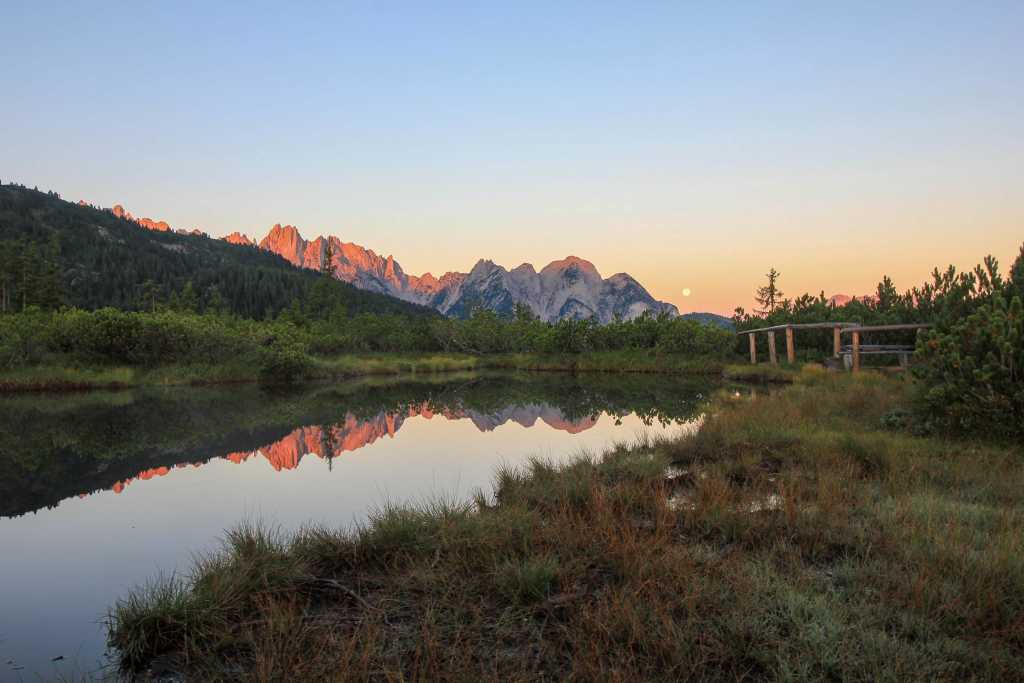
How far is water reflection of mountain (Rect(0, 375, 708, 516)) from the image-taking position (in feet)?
42.3

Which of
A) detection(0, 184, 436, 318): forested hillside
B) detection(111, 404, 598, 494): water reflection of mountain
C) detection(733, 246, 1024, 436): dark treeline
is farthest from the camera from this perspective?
detection(0, 184, 436, 318): forested hillside

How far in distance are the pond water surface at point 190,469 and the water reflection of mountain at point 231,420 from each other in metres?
0.08

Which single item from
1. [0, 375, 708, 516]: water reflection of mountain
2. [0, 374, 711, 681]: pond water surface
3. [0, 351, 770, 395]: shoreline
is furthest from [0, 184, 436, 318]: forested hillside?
[0, 374, 711, 681]: pond water surface

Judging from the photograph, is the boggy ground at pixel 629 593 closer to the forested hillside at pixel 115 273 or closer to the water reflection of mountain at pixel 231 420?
the water reflection of mountain at pixel 231 420

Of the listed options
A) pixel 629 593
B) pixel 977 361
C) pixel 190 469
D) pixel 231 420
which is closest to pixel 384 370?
pixel 231 420

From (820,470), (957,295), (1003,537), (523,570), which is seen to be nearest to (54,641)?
(523,570)

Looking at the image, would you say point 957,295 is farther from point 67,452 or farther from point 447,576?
point 67,452

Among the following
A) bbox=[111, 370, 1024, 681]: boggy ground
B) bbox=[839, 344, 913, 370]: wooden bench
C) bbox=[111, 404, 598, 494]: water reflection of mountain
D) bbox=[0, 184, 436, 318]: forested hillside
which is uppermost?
bbox=[0, 184, 436, 318]: forested hillside

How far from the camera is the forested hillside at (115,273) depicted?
75500 mm

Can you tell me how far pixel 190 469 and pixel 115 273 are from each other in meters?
134

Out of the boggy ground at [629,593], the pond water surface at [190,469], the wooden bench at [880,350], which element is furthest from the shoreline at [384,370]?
the boggy ground at [629,593]

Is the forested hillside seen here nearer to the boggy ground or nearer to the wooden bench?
the wooden bench

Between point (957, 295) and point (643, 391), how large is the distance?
1921 cm

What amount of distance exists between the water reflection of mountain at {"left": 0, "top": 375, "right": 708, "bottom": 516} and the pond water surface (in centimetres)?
8
